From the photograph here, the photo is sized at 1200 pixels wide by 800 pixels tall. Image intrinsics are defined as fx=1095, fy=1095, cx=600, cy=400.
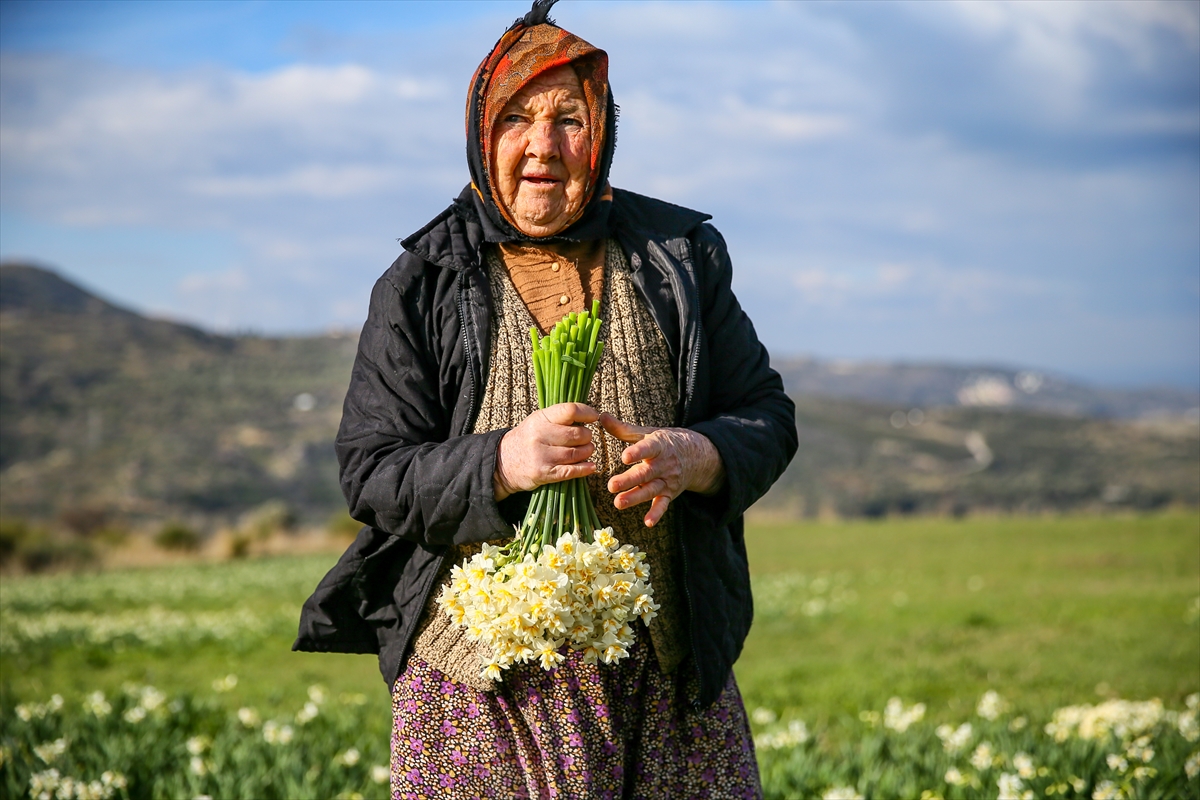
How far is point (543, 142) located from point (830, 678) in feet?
24.1

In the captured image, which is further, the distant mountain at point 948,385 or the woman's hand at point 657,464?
the distant mountain at point 948,385

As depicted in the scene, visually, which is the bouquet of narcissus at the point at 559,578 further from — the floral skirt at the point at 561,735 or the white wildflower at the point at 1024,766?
the white wildflower at the point at 1024,766

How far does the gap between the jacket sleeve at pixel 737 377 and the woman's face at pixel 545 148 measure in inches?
15.1

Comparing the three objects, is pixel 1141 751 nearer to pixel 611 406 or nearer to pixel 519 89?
pixel 611 406

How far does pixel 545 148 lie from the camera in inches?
98.8

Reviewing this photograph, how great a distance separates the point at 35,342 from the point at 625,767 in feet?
183

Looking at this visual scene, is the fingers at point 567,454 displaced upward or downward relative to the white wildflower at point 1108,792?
upward

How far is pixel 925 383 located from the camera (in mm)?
121750

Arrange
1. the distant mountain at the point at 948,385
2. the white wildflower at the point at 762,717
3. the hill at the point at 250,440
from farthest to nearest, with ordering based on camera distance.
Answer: the distant mountain at the point at 948,385 → the hill at the point at 250,440 → the white wildflower at the point at 762,717

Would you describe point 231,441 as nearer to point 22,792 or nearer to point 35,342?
point 35,342

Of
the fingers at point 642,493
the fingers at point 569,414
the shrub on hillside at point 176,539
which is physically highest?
the fingers at point 569,414

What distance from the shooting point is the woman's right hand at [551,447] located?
2236 millimetres

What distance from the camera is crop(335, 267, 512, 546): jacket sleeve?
2.34 meters

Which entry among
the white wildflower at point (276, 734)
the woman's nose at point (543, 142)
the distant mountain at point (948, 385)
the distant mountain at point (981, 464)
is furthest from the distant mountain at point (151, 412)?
the distant mountain at point (948, 385)
